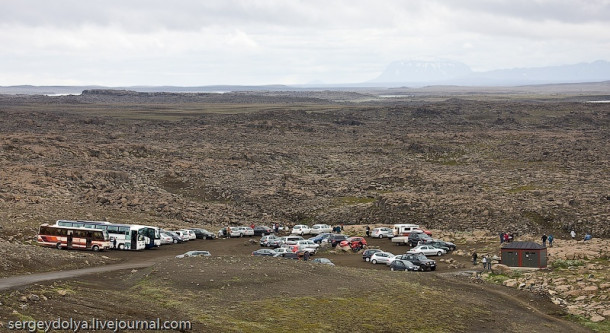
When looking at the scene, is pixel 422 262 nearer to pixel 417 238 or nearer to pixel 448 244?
pixel 448 244

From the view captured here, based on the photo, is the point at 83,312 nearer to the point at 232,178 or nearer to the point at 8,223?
the point at 8,223

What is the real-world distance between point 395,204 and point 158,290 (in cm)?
4725

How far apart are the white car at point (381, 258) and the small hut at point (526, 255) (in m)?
8.10

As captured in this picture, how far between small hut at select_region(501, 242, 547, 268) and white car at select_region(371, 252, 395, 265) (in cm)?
810

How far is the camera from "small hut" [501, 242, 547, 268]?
47062mm

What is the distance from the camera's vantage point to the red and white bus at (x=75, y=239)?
52438mm

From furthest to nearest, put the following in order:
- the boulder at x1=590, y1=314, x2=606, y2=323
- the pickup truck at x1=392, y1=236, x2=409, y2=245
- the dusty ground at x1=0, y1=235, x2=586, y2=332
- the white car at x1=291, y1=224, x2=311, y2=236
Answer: the white car at x1=291, y1=224, x2=311, y2=236 < the pickup truck at x1=392, y1=236, x2=409, y2=245 < the boulder at x1=590, y1=314, x2=606, y2=323 < the dusty ground at x1=0, y1=235, x2=586, y2=332

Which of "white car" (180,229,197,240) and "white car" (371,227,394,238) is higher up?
"white car" (180,229,197,240)

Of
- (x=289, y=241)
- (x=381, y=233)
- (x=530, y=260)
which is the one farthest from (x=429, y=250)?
(x=289, y=241)

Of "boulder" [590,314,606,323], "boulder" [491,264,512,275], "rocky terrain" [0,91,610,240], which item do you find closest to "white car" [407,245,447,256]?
"boulder" [491,264,512,275]

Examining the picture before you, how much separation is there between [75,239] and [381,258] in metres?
23.2

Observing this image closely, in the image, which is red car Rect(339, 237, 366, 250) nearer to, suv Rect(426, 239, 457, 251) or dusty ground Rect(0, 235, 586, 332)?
suv Rect(426, 239, 457, 251)

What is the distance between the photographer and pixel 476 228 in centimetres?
6925

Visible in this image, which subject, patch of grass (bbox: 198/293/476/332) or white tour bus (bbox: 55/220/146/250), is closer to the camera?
patch of grass (bbox: 198/293/476/332)
